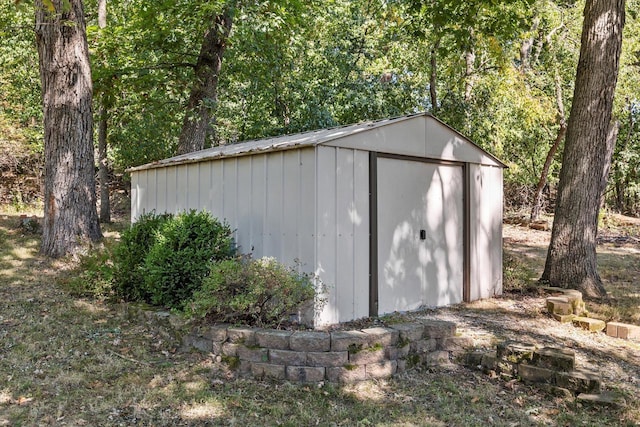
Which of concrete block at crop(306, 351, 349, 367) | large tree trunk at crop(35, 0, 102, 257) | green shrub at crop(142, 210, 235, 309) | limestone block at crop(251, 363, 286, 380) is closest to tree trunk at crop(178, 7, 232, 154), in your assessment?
large tree trunk at crop(35, 0, 102, 257)

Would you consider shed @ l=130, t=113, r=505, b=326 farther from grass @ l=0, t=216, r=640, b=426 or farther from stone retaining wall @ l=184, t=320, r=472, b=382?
grass @ l=0, t=216, r=640, b=426

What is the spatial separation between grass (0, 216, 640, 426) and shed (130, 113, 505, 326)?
1.27 metres

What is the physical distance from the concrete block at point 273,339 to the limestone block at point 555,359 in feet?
6.57

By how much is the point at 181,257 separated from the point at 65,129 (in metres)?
3.83

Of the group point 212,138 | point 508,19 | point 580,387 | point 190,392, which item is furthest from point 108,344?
point 212,138

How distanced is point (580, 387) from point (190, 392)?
2885 mm

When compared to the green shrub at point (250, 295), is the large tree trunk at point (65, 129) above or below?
above

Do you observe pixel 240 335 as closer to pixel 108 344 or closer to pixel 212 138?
pixel 108 344

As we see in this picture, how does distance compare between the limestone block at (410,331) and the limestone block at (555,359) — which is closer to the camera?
the limestone block at (555,359)

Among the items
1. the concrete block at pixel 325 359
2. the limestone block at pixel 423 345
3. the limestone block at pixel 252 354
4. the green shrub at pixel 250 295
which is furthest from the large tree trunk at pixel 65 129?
the limestone block at pixel 423 345

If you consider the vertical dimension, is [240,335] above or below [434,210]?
below

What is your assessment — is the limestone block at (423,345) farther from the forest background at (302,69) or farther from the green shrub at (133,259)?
the forest background at (302,69)

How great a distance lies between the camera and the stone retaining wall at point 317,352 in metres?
3.82

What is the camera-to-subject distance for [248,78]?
11422mm
